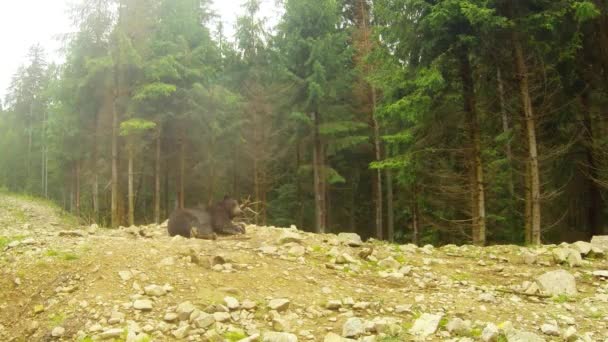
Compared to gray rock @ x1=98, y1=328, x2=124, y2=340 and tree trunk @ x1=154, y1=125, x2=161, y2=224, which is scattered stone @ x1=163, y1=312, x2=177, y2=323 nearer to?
gray rock @ x1=98, y1=328, x2=124, y2=340

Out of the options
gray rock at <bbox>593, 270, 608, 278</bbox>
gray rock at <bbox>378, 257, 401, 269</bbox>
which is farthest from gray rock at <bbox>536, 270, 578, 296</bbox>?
gray rock at <bbox>378, 257, 401, 269</bbox>

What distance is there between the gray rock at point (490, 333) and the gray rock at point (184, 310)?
10.2ft

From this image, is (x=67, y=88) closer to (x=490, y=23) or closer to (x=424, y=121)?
(x=424, y=121)

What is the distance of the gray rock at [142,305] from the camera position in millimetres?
5215

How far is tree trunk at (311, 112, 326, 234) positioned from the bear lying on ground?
1067 cm

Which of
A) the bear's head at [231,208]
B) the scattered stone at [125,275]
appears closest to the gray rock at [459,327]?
the scattered stone at [125,275]

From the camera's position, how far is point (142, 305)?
5.24 meters

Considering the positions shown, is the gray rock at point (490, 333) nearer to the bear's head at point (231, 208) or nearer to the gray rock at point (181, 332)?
the gray rock at point (181, 332)

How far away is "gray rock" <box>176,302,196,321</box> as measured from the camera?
5055 mm

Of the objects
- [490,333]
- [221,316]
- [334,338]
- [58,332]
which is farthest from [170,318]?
[490,333]

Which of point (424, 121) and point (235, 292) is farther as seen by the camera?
point (424, 121)

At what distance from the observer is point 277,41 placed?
23.3 m

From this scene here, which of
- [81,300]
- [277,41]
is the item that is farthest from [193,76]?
[81,300]

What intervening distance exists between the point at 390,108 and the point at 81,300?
10.0m
